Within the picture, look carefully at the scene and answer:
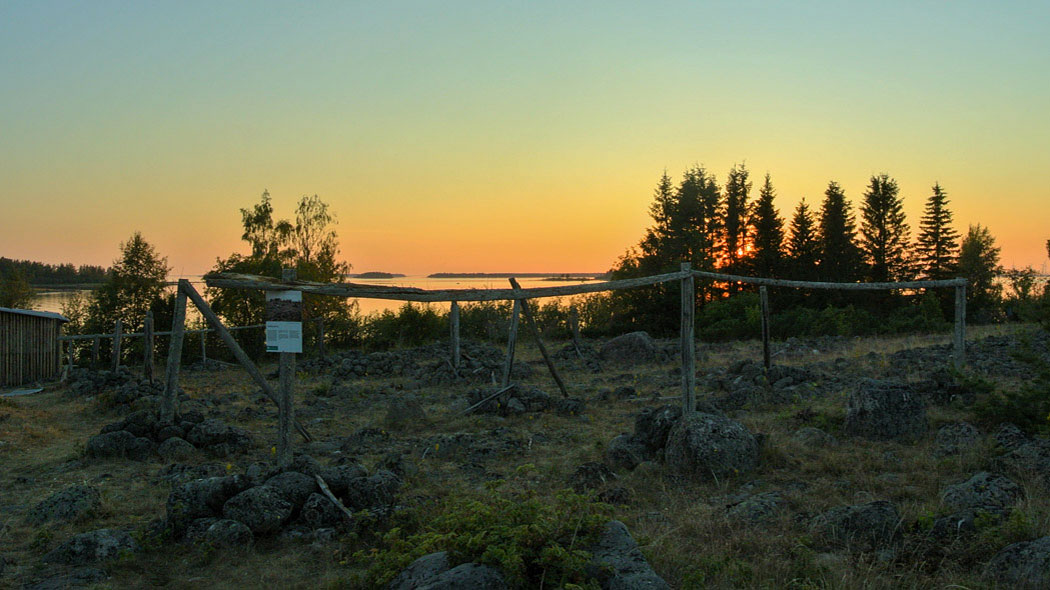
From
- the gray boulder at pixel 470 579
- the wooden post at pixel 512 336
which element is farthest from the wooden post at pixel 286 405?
the gray boulder at pixel 470 579

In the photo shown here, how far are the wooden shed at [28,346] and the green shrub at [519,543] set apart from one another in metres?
18.1

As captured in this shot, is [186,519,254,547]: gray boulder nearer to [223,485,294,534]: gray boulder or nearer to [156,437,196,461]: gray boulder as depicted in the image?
[223,485,294,534]: gray boulder

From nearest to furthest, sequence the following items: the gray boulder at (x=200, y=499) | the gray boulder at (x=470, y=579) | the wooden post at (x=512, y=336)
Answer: the gray boulder at (x=470, y=579) → the gray boulder at (x=200, y=499) → the wooden post at (x=512, y=336)

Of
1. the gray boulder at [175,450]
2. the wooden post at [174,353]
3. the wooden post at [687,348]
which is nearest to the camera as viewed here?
the wooden post at [174,353]

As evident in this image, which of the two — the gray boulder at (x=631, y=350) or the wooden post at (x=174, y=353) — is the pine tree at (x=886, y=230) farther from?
the wooden post at (x=174, y=353)

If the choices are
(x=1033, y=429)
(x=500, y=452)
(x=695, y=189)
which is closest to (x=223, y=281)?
(x=500, y=452)

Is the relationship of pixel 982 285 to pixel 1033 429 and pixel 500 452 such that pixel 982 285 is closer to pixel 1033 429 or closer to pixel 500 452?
pixel 1033 429

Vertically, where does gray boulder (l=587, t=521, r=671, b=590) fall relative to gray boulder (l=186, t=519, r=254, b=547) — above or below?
above

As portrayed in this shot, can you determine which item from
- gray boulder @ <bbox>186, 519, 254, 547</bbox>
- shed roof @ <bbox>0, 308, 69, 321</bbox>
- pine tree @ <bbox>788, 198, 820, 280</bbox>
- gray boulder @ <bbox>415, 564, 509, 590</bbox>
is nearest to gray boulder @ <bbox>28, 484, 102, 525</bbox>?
gray boulder @ <bbox>186, 519, 254, 547</bbox>

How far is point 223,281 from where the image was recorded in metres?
7.34

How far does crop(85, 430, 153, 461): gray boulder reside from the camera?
8227 millimetres

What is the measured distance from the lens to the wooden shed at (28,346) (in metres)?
17.6

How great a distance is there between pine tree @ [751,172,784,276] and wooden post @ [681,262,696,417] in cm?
2933

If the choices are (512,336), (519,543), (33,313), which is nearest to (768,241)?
(512,336)
